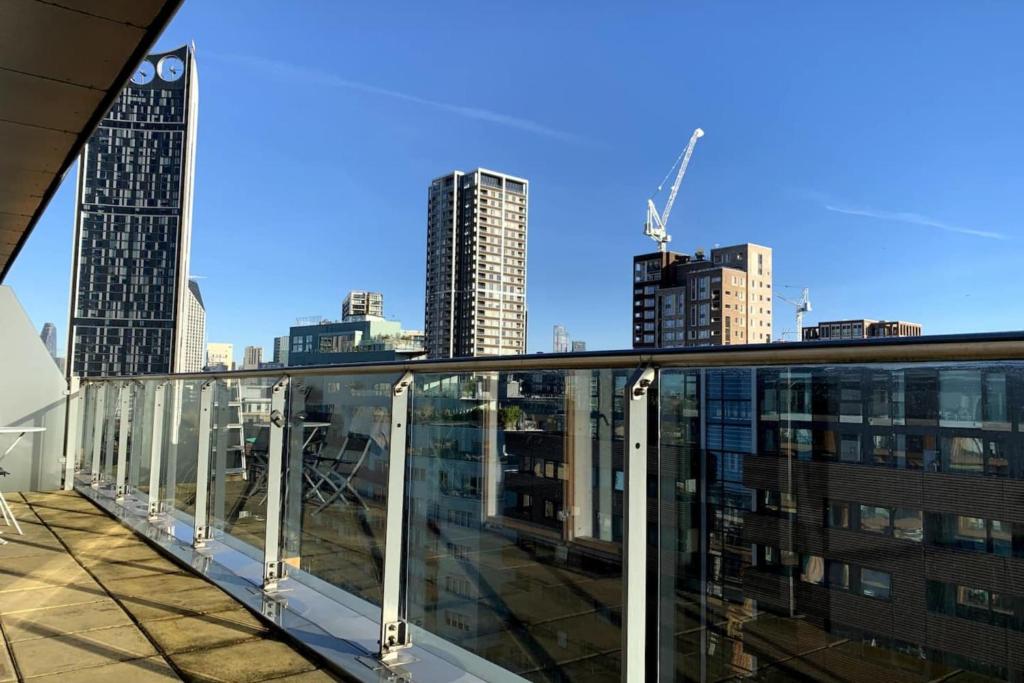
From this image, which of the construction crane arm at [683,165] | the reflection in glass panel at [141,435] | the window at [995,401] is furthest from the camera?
the construction crane arm at [683,165]

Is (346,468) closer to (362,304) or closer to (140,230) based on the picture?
(140,230)

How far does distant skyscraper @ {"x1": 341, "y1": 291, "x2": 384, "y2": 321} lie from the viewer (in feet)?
303

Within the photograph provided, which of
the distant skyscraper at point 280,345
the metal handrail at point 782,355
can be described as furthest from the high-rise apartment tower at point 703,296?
the metal handrail at point 782,355

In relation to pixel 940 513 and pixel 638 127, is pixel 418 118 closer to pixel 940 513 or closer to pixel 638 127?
pixel 638 127

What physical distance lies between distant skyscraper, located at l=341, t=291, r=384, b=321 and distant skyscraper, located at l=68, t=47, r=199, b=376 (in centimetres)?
6425

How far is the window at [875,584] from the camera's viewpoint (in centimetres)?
112

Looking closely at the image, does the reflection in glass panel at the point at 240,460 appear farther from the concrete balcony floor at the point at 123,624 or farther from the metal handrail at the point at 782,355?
the metal handrail at the point at 782,355

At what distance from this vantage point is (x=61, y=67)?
242cm

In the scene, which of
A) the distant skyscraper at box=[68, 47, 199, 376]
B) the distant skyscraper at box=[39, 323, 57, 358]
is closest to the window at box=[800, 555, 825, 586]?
the distant skyscraper at box=[39, 323, 57, 358]

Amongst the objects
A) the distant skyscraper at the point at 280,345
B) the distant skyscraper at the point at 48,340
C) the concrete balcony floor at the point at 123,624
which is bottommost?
the concrete balcony floor at the point at 123,624

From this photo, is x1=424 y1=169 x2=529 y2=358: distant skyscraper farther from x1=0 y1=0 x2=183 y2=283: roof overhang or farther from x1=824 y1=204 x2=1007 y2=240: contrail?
x1=0 y1=0 x2=183 y2=283: roof overhang

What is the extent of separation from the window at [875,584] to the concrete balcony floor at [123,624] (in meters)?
1.65

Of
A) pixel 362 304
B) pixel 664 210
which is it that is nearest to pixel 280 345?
pixel 362 304

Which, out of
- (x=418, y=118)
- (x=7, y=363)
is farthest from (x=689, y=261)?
(x=7, y=363)
